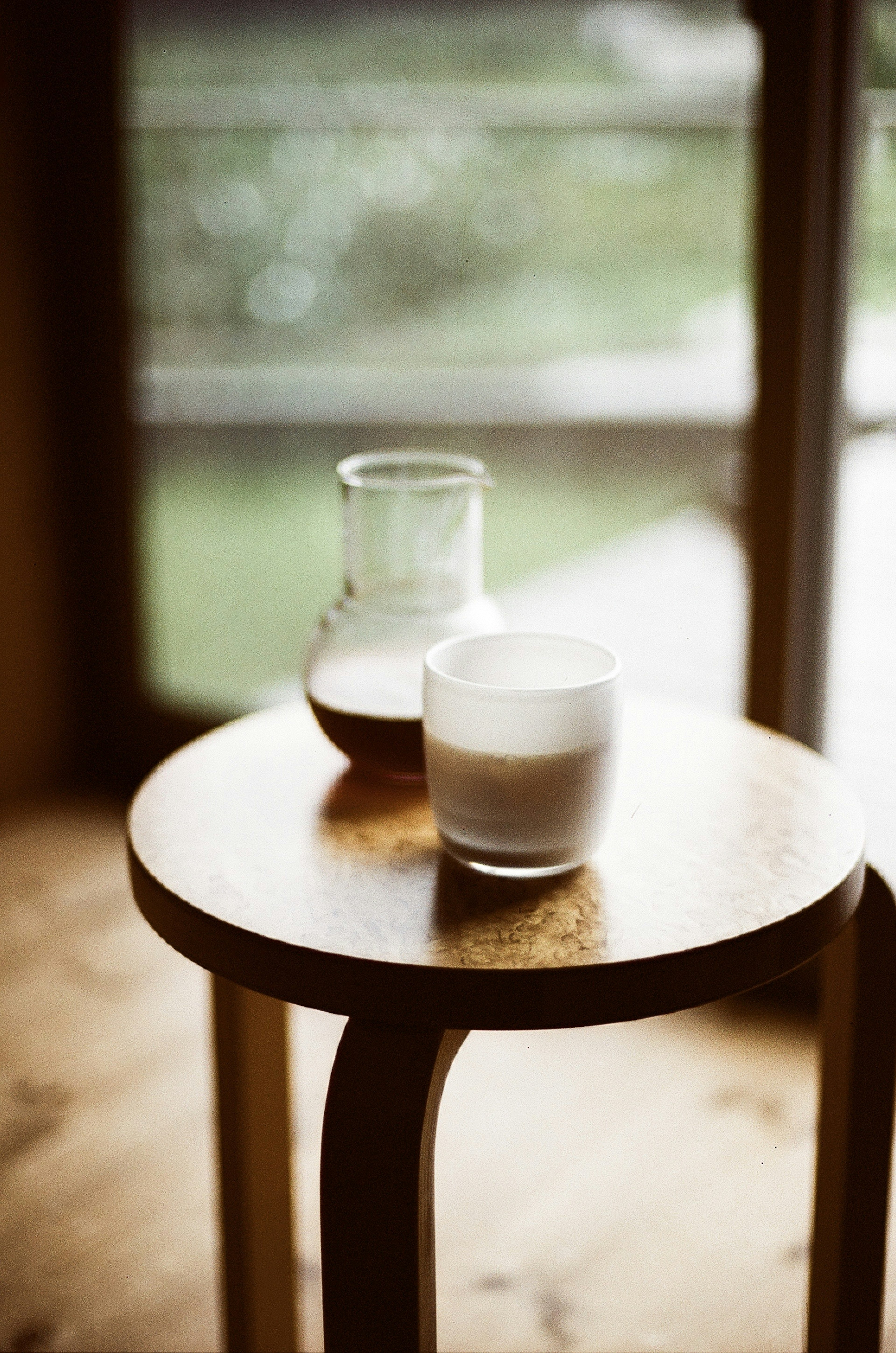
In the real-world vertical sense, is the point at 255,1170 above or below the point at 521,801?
below

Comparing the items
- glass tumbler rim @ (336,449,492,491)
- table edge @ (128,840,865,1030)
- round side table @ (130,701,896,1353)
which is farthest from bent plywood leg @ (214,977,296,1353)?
glass tumbler rim @ (336,449,492,491)

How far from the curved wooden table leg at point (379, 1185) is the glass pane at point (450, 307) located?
1218 mm

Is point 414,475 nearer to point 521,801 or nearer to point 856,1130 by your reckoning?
point 521,801

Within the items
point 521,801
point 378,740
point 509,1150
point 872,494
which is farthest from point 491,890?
point 872,494

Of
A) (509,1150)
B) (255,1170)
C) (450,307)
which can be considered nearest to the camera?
(255,1170)

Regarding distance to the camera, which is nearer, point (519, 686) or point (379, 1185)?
point (379, 1185)

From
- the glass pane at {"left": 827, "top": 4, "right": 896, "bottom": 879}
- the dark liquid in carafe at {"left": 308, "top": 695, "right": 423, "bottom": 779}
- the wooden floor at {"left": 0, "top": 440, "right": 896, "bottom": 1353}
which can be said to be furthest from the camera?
the glass pane at {"left": 827, "top": 4, "right": 896, "bottom": 879}

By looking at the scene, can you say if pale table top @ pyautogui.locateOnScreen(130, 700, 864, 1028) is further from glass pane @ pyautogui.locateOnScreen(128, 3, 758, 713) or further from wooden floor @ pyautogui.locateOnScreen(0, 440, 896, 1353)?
glass pane @ pyautogui.locateOnScreen(128, 3, 758, 713)

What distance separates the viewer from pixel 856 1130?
38.6 inches

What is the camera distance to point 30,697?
2.46m

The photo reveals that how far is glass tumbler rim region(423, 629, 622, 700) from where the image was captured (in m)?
0.78

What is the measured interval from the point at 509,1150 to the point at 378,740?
764 mm

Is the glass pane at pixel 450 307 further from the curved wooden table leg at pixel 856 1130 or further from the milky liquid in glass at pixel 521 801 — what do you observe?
the milky liquid in glass at pixel 521 801

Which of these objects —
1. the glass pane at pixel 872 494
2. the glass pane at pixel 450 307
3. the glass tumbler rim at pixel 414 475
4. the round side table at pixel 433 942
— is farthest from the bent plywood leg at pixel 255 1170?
the glass pane at pixel 450 307
